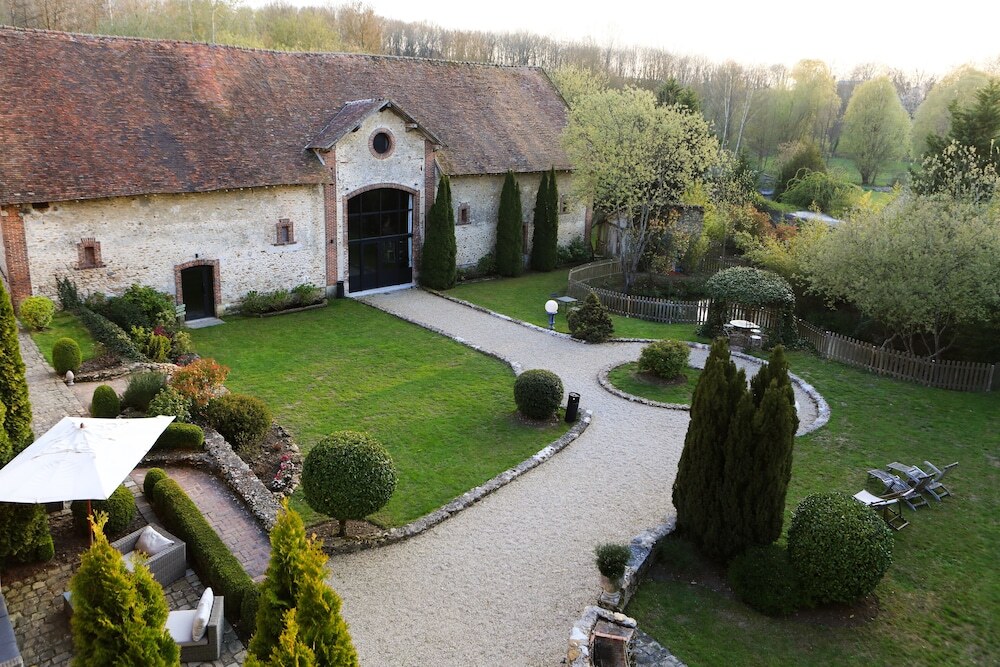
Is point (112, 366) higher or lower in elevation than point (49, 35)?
lower

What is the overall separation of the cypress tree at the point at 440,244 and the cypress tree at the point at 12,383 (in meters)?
18.5

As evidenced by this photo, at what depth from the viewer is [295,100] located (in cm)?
2627

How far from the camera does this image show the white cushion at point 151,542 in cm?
1033

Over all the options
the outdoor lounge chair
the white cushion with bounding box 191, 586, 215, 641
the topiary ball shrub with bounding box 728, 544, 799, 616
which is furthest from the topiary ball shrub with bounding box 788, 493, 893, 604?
the white cushion with bounding box 191, 586, 215, 641

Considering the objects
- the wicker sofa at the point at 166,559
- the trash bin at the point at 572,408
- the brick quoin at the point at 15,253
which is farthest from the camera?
the brick quoin at the point at 15,253

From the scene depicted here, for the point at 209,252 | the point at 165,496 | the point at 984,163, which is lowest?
the point at 165,496

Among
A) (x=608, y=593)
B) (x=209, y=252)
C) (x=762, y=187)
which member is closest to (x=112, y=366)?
(x=209, y=252)

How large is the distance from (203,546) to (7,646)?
2.71m

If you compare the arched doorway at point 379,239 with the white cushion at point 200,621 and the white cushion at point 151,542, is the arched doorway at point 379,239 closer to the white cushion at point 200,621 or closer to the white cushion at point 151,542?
the white cushion at point 151,542

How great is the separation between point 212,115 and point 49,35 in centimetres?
497

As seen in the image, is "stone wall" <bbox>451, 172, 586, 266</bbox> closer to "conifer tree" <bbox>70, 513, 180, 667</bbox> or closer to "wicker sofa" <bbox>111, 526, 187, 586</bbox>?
"wicker sofa" <bbox>111, 526, 187, 586</bbox>

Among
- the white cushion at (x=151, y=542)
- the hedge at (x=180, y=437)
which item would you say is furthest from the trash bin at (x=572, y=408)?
the white cushion at (x=151, y=542)

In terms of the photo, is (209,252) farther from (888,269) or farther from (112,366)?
(888,269)

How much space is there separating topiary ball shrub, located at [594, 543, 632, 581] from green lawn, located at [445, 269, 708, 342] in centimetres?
1445
